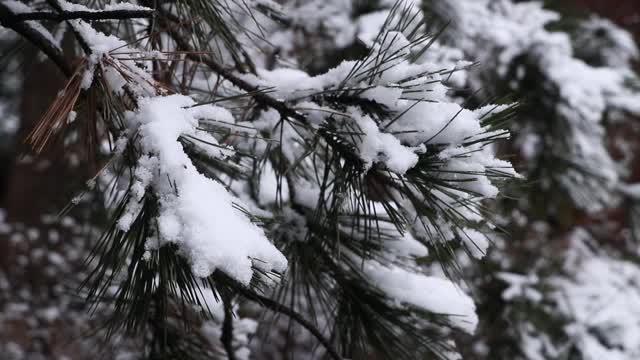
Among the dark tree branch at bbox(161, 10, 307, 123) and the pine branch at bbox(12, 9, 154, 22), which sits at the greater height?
the dark tree branch at bbox(161, 10, 307, 123)

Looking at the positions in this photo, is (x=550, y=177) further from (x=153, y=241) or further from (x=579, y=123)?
(x=153, y=241)

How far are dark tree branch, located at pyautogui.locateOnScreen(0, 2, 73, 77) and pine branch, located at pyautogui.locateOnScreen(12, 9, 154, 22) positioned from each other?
1.0 inches

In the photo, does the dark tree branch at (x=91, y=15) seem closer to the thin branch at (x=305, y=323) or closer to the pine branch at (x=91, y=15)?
the pine branch at (x=91, y=15)

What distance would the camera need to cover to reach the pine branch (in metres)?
0.85

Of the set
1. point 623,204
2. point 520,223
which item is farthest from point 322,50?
point 623,204

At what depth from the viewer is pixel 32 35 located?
108cm

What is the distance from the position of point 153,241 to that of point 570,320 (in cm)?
275

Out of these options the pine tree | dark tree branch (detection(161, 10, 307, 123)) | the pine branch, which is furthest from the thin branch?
the pine branch

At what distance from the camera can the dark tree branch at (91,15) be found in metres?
0.85

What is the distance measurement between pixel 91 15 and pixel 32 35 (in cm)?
27

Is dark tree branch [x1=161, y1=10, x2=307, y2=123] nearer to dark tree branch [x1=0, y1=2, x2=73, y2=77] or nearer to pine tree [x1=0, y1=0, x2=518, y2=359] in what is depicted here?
pine tree [x1=0, y1=0, x2=518, y2=359]

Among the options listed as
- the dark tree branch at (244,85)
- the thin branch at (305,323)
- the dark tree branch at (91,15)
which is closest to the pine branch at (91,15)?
the dark tree branch at (91,15)

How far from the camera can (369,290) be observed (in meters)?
1.28

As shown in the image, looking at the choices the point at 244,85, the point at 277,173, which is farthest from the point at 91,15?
the point at 277,173
